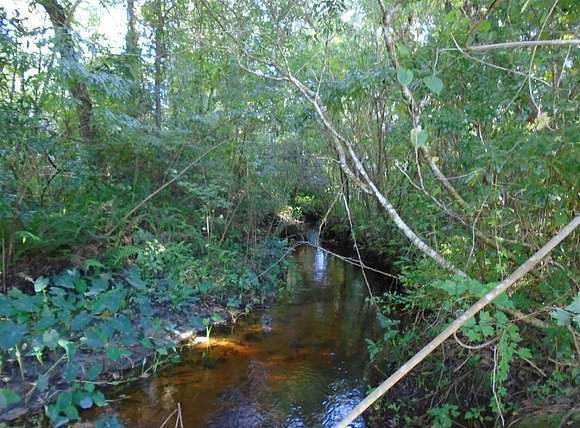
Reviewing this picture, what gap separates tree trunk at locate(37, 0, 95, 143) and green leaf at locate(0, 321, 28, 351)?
2896 millimetres

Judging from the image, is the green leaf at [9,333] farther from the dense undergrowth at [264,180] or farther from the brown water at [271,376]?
the brown water at [271,376]

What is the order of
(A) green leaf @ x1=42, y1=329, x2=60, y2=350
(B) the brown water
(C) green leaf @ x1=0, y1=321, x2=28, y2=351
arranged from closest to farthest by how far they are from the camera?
(C) green leaf @ x1=0, y1=321, x2=28, y2=351, (A) green leaf @ x1=42, y1=329, x2=60, y2=350, (B) the brown water

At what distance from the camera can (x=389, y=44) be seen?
3072 millimetres

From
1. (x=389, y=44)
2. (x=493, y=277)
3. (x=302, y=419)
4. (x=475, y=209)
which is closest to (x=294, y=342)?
(x=302, y=419)

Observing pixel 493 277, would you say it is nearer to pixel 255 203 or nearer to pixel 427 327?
pixel 427 327

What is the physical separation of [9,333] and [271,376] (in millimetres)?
3021

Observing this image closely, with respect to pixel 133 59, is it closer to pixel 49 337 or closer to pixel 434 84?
pixel 49 337

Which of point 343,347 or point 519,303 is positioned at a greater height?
point 519,303

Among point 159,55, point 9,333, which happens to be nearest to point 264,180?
point 159,55

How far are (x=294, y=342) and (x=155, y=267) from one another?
2392 millimetres

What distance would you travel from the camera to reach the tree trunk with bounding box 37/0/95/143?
4.38 metres

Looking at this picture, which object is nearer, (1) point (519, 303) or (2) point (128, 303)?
(1) point (519, 303)

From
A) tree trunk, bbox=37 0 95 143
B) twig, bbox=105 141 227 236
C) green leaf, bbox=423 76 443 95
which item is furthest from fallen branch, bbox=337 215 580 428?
twig, bbox=105 141 227 236

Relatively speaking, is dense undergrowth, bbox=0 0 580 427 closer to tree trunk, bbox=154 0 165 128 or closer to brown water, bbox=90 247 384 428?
tree trunk, bbox=154 0 165 128
